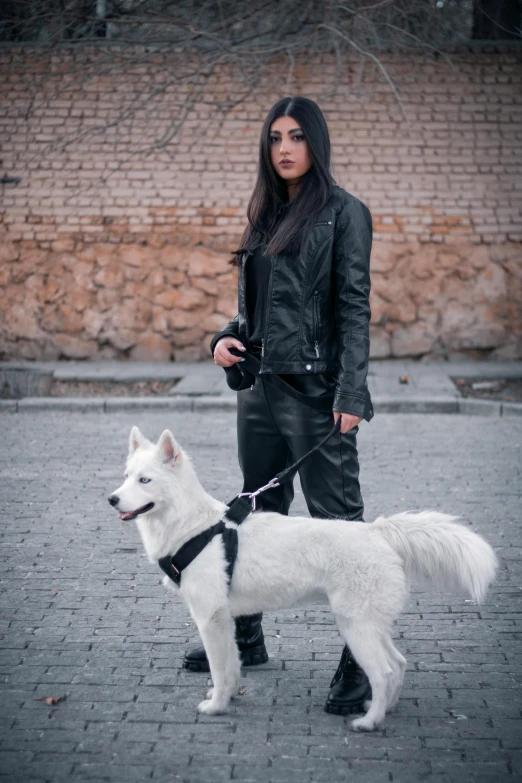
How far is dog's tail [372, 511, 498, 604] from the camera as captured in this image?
3.66 m

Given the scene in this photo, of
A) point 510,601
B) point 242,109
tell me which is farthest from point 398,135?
point 510,601

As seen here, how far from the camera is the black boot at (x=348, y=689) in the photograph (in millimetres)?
3904

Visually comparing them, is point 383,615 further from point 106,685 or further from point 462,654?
point 106,685

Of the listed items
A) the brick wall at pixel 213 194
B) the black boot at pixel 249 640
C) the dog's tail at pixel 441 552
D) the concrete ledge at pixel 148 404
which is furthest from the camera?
the brick wall at pixel 213 194

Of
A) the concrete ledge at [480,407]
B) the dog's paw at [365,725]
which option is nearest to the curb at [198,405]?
the concrete ledge at [480,407]

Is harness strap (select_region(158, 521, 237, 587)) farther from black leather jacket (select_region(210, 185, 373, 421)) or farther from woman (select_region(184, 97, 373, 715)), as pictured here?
black leather jacket (select_region(210, 185, 373, 421))

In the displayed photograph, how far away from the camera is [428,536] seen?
3744 mm

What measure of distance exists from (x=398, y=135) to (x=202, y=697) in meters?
12.2

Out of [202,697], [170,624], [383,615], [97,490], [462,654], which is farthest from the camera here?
[97,490]

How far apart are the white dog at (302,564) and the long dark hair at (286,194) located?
1.03 metres

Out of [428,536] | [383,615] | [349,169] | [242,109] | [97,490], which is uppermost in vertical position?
[242,109]

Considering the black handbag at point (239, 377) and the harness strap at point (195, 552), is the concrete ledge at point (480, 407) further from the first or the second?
the harness strap at point (195, 552)

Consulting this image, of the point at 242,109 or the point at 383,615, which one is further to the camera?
the point at 242,109

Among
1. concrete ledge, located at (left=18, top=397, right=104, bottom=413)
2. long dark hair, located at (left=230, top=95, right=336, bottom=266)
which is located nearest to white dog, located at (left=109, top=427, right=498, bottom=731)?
long dark hair, located at (left=230, top=95, right=336, bottom=266)
